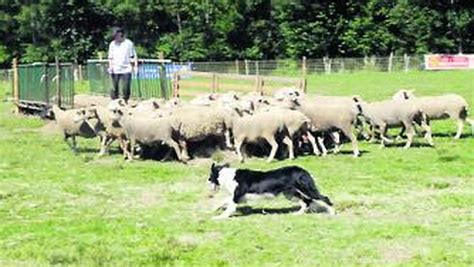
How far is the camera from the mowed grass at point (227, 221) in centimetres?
977

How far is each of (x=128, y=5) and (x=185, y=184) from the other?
6041cm

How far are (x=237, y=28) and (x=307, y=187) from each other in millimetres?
59586

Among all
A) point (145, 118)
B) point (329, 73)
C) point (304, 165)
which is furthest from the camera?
point (329, 73)

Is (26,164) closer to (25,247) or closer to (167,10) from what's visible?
(25,247)

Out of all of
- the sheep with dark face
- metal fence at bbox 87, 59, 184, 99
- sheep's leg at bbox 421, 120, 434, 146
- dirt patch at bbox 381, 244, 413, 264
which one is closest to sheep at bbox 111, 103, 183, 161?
the sheep with dark face

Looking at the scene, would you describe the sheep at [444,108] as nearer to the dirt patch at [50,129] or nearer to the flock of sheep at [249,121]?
the flock of sheep at [249,121]

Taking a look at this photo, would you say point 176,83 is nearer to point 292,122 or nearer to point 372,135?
point 372,135

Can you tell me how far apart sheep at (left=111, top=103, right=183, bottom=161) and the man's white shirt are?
9.93 ft

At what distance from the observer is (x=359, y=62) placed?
6175 centimetres

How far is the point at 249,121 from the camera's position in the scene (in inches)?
686

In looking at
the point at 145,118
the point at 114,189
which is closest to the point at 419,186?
the point at 114,189

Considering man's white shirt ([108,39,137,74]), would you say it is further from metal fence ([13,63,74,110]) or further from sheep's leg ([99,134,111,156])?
metal fence ([13,63,74,110])

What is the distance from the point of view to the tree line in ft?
219

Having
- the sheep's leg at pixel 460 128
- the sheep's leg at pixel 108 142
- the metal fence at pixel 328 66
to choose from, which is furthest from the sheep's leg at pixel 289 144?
the metal fence at pixel 328 66
